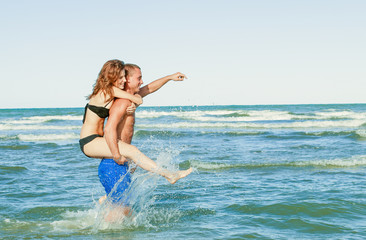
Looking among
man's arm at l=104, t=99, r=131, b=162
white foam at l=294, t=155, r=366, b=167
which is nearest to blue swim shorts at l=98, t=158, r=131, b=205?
man's arm at l=104, t=99, r=131, b=162

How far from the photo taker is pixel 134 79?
493 cm

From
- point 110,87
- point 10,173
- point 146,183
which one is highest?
point 110,87

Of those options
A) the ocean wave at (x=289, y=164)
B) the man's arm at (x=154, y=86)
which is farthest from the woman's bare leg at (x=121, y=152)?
the ocean wave at (x=289, y=164)

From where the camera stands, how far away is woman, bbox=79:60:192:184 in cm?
463

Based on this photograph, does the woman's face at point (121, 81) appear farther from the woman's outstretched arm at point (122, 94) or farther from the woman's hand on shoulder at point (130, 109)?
the woman's hand on shoulder at point (130, 109)

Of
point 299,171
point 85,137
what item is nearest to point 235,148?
point 299,171

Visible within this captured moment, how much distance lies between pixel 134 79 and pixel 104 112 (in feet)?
1.84

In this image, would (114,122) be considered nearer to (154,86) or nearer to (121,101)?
(121,101)

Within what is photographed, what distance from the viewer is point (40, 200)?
687 centimetres

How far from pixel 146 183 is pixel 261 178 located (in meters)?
3.26

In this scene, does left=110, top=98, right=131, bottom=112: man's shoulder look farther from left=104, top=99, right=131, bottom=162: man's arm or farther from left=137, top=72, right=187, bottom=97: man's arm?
left=137, top=72, right=187, bottom=97: man's arm

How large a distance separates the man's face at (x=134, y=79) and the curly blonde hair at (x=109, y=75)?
9.5 inches

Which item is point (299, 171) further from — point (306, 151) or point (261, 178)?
point (306, 151)

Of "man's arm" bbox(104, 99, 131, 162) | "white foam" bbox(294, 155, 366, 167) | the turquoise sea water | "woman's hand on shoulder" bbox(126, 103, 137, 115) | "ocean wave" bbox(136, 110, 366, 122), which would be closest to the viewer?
"man's arm" bbox(104, 99, 131, 162)
